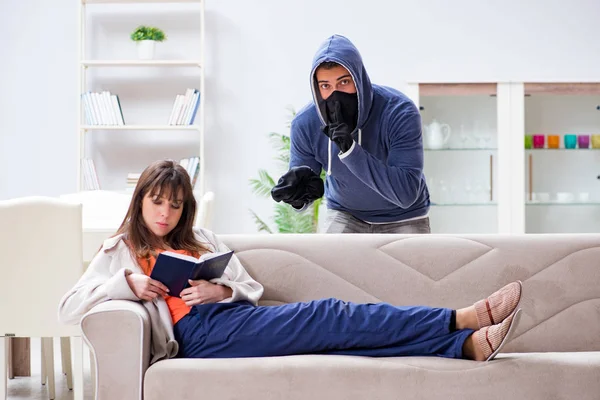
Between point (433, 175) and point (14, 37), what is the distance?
301 cm

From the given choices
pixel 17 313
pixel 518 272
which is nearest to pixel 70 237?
pixel 17 313

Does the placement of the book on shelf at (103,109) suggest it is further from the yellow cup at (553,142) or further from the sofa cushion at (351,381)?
the sofa cushion at (351,381)

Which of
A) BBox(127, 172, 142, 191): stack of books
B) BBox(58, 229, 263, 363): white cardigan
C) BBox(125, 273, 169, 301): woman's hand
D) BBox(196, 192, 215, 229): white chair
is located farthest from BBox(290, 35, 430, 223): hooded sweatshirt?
BBox(127, 172, 142, 191): stack of books

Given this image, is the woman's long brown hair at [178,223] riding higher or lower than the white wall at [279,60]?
lower

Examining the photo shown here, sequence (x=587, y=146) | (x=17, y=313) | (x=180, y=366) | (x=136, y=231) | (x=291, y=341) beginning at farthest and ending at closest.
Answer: (x=587, y=146)
(x=17, y=313)
(x=136, y=231)
(x=291, y=341)
(x=180, y=366)

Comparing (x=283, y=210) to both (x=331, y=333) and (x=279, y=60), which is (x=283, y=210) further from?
(x=331, y=333)

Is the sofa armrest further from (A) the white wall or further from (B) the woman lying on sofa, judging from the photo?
(A) the white wall

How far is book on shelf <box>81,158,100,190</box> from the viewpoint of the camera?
5.41 m

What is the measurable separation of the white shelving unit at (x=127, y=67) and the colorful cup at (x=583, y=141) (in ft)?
8.09

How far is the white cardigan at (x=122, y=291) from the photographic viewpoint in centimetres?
228

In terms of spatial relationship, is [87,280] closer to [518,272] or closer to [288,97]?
[518,272]

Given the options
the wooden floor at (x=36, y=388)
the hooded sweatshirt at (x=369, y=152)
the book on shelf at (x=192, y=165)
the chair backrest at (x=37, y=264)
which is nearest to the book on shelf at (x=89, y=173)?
the book on shelf at (x=192, y=165)

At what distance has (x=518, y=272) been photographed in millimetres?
2695

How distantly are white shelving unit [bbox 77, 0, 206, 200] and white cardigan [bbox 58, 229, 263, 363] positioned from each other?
9.31 feet
